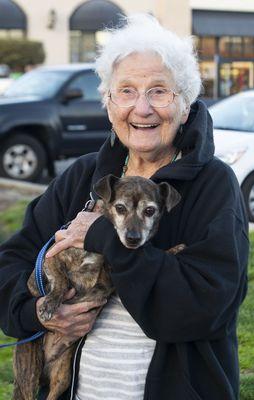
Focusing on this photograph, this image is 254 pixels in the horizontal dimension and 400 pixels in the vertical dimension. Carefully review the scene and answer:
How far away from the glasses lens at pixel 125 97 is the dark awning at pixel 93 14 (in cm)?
3234

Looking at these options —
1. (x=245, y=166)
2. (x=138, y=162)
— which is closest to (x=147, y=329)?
(x=138, y=162)

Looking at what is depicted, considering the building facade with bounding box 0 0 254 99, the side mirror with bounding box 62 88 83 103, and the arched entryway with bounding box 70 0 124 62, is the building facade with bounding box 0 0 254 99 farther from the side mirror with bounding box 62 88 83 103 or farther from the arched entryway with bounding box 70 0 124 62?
the side mirror with bounding box 62 88 83 103

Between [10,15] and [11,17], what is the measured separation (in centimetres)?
10

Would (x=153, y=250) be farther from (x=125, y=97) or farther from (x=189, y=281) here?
(x=125, y=97)

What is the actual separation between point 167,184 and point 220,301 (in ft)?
1.64

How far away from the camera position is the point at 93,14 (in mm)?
35031

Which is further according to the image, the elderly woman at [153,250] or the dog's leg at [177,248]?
the dog's leg at [177,248]

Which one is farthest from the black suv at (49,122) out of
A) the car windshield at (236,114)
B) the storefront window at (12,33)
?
the storefront window at (12,33)

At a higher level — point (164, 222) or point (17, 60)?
point (164, 222)

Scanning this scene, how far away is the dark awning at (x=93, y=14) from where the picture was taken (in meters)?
34.8

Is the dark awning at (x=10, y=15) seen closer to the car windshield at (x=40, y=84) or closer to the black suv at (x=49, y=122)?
the car windshield at (x=40, y=84)

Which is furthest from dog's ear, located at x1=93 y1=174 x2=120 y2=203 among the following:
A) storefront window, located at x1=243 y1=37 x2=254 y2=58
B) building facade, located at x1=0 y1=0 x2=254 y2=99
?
storefront window, located at x1=243 y1=37 x2=254 y2=58

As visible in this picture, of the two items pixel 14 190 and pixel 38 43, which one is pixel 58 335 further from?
pixel 38 43

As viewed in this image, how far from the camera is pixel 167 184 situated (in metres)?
2.92
